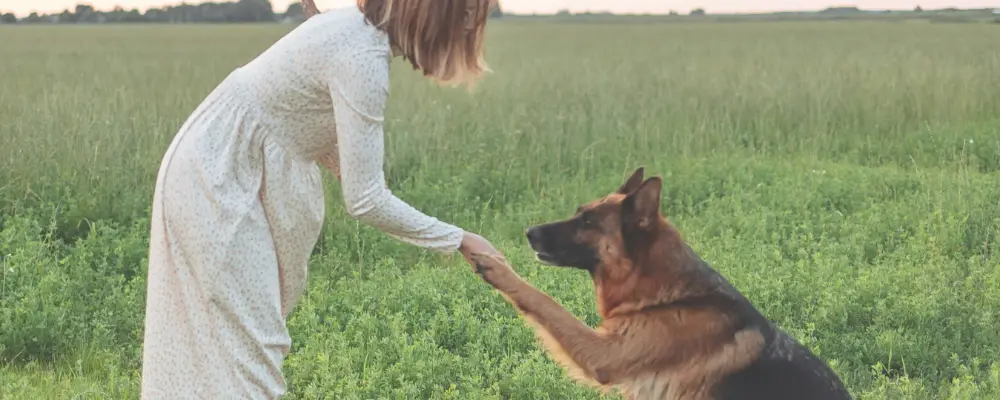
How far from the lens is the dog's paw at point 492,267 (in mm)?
2701

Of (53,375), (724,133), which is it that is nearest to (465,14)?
(53,375)

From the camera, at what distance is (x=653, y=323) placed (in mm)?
3121

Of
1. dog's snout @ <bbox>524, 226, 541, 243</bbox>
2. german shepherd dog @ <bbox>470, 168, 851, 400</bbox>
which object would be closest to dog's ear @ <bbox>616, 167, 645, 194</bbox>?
german shepherd dog @ <bbox>470, 168, 851, 400</bbox>

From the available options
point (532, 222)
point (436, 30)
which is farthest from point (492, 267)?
point (532, 222)

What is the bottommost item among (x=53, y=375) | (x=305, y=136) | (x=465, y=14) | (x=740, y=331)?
(x=53, y=375)

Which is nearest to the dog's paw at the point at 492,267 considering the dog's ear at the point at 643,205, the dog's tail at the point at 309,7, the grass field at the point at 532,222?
the dog's ear at the point at 643,205

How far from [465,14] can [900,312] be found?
10.5 feet

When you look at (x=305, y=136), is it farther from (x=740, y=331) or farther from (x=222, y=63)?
(x=222, y=63)

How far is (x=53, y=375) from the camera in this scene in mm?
3867

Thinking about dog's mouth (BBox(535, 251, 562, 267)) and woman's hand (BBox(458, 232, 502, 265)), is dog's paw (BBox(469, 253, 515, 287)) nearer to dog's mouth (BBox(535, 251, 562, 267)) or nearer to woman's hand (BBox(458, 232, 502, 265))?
woman's hand (BBox(458, 232, 502, 265))

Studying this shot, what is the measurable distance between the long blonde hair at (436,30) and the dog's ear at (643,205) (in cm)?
94

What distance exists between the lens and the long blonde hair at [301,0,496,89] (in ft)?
7.58

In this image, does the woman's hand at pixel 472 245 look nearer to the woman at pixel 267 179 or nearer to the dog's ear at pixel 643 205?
the woman at pixel 267 179

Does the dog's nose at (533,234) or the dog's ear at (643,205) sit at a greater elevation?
the dog's ear at (643,205)
